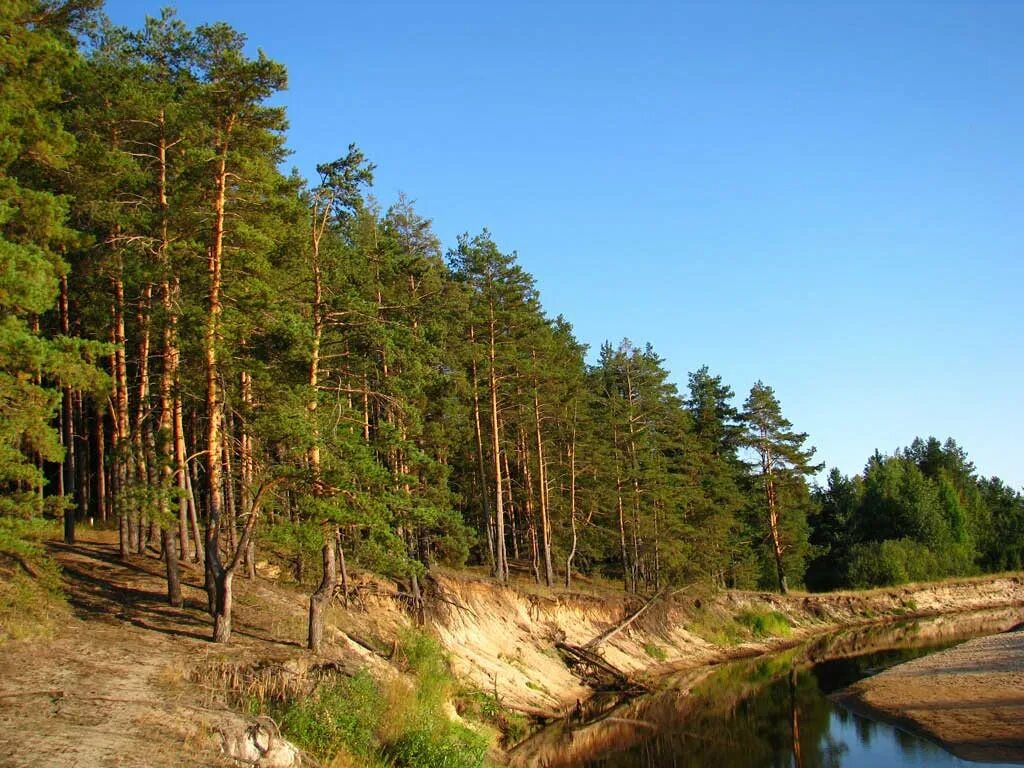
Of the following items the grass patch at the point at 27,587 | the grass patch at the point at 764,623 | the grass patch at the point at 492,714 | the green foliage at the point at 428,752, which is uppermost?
the grass patch at the point at 27,587

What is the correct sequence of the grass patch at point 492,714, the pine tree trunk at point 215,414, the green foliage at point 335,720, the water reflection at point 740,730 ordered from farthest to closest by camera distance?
the water reflection at point 740,730, the grass patch at point 492,714, the pine tree trunk at point 215,414, the green foliage at point 335,720

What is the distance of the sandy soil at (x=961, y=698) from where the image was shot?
83.6 ft

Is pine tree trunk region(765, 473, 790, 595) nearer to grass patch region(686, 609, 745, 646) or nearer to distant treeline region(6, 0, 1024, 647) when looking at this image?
grass patch region(686, 609, 745, 646)

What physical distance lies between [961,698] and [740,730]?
946 cm

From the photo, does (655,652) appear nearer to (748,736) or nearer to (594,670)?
(594,670)

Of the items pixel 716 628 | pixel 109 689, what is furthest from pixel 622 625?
pixel 109 689

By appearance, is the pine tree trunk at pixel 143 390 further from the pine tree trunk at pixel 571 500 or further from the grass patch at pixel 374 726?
the pine tree trunk at pixel 571 500

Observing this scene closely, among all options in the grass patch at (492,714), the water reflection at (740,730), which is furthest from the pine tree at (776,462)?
the grass patch at (492,714)

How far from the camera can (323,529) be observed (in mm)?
18875

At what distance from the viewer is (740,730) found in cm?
2936

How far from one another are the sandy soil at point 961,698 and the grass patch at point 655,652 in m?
8.85

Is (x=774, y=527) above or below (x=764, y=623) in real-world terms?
above

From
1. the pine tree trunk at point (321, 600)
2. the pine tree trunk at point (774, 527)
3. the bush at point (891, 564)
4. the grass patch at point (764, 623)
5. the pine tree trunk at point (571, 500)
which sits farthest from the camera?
the bush at point (891, 564)

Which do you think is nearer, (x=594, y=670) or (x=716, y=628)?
(x=594, y=670)
